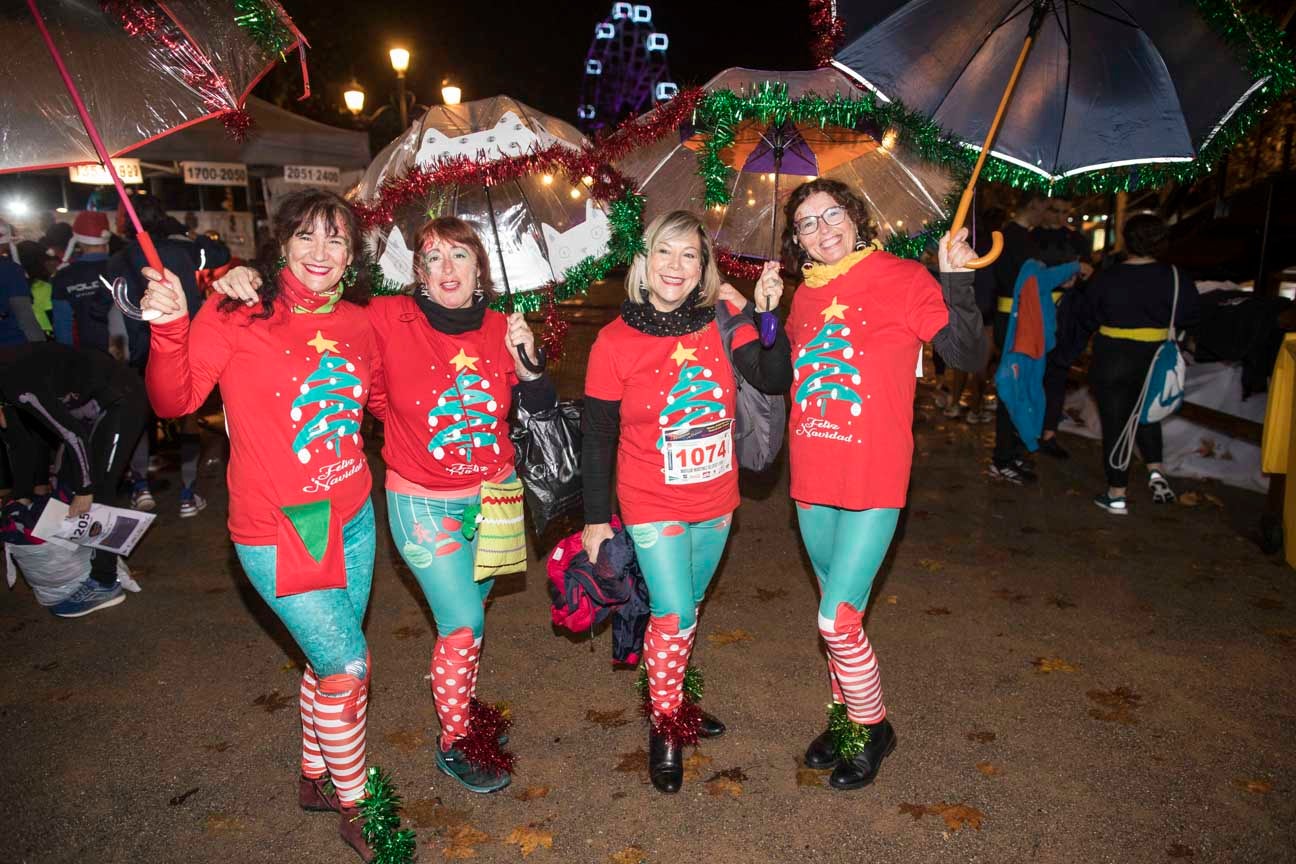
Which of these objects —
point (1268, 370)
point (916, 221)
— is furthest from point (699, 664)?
point (1268, 370)

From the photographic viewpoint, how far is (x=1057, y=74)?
3318 mm

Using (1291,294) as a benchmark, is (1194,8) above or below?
above

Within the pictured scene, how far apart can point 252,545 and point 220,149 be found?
10350 mm

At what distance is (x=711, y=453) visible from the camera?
10.4 feet

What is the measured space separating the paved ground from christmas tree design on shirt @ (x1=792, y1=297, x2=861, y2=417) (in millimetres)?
1588

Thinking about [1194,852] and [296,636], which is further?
[1194,852]

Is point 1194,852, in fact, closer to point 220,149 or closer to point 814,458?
point 814,458

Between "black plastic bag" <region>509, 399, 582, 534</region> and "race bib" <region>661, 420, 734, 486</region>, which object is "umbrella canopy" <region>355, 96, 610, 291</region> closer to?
"black plastic bag" <region>509, 399, 582, 534</region>

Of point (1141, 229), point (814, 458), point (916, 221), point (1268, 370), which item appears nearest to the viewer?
point (814, 458)

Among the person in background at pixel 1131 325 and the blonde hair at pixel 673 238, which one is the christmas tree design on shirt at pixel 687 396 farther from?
the person in background at pixel 1131 325

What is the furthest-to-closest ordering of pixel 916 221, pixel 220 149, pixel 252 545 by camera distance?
pixel 220 149, pixel 916 221, pixel 252 545

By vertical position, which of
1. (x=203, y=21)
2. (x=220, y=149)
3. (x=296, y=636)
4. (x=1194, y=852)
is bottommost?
(x=1194, y=852)

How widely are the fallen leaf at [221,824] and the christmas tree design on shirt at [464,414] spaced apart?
64.6 inches

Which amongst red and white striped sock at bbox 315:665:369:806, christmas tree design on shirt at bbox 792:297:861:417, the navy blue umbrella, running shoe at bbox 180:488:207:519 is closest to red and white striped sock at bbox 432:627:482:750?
red and white striped sock at bbox 315:665:369:806
